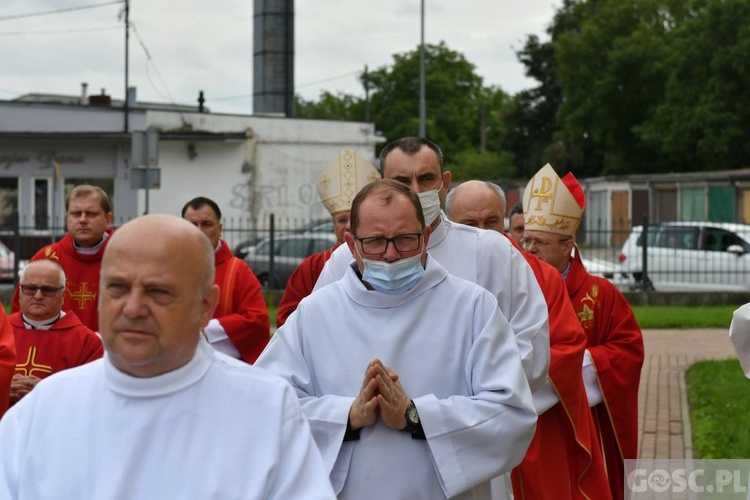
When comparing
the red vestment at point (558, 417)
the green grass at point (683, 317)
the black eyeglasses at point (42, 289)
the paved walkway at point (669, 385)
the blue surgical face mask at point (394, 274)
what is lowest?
the paved walkway at point (669, 385)

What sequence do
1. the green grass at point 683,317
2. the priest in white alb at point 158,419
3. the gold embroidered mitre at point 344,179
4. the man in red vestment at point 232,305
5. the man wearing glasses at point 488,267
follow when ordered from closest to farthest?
the priest in white alb at point 158,419
the man wearing glasses at point 488,267
the gold embroidered mitre at point 344,179
the man in red vestment at point 232,305
the green grass at point 683,317

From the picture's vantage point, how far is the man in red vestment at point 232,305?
8078 millimetres

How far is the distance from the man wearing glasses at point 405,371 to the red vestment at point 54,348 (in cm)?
260

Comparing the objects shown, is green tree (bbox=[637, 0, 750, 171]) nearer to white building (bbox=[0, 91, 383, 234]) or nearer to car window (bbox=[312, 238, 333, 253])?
white building (bbox=[0, 91, 383, 234])

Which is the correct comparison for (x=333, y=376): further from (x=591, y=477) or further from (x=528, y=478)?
(x=591, y=477)

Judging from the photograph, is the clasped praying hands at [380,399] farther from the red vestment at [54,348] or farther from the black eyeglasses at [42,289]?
the black eyeglasses at [42,289]

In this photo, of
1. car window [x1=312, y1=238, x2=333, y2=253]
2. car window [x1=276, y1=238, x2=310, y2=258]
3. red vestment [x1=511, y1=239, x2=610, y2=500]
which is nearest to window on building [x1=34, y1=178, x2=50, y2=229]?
car window [x1=276, y1=238, x2=310, y2=258]

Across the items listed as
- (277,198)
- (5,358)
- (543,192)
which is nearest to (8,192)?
(277,198)

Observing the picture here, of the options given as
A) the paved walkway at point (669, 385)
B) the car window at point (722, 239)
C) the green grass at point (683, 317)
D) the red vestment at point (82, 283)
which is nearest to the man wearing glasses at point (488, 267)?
the red vestment at point (82, 283)

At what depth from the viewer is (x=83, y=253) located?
8.26 m

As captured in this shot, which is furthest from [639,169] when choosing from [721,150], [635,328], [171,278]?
[171,278]

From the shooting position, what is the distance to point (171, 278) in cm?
308

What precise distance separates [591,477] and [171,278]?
372 cm

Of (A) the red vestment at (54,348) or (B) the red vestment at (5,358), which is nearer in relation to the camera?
(B) the red vestment at (5,358)
